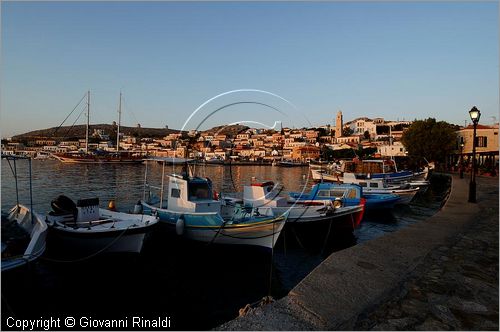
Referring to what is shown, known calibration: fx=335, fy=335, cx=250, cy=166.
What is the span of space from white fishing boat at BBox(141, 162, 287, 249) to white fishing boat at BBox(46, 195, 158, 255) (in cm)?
150

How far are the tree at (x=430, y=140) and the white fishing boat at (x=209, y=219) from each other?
201ft

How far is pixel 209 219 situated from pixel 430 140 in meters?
65.0

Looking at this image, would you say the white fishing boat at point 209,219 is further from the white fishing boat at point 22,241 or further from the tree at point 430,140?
the tree at point 430,140

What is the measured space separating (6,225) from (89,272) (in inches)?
136

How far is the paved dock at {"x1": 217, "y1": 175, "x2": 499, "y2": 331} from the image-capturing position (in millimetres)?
4809

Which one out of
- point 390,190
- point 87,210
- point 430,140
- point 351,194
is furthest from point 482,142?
point 87,210

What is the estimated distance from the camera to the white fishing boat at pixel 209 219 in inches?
538

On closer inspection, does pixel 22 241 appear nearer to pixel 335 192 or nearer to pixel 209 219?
pixel 209 219

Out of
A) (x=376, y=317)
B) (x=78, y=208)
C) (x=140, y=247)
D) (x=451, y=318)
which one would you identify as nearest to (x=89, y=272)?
(x=140, y=247)

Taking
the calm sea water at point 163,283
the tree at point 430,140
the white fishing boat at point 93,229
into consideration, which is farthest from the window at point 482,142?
the white fishing boat at point 93,229

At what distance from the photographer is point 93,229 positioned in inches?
481

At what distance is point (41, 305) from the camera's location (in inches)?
387

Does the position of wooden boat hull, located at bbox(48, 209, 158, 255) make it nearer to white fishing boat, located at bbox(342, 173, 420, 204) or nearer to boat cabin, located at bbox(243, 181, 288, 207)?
boat cabin, located at bbox(243, 181, 288, 207)

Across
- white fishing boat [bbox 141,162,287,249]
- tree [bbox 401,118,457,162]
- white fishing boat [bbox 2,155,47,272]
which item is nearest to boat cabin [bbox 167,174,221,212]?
white fishing boat [bbox 141,162,287,249]
